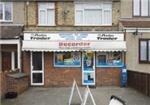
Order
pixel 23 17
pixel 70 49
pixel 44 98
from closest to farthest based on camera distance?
1. pixel 44 98
2. pixel 70 49
3. pixel 23 17

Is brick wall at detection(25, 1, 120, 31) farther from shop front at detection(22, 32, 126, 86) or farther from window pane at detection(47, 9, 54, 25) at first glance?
shop front at detection(22, 32, 126, 86)

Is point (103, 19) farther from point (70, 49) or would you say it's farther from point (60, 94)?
point (60, 94)

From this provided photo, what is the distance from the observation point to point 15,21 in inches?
912

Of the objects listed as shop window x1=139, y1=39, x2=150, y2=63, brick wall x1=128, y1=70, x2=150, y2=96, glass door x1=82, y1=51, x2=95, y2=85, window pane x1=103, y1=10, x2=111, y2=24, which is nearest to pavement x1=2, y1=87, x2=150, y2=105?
brick wall x1=128, y1=70, x2=150, y2=96

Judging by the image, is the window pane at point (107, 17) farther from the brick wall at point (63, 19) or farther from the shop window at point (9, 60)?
the shop window at point (9, 60)

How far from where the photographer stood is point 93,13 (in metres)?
23.1

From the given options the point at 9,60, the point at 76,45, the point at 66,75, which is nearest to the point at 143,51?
the point at 76,45

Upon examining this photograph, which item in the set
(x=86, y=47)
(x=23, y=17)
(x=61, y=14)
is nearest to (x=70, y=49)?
(x=86, y=47)

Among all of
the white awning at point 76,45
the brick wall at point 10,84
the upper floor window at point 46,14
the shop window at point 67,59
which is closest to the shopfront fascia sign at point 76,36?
the white awning at point 76,45

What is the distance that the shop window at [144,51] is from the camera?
22.5 m

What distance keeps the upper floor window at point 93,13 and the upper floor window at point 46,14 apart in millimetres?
1676

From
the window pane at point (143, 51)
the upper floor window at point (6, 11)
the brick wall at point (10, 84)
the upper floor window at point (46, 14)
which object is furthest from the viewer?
the upper floor window at point (6, 11)

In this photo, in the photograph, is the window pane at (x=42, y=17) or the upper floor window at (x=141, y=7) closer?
the window pane at (x=42, y=17)

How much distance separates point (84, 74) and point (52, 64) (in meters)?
2.25
